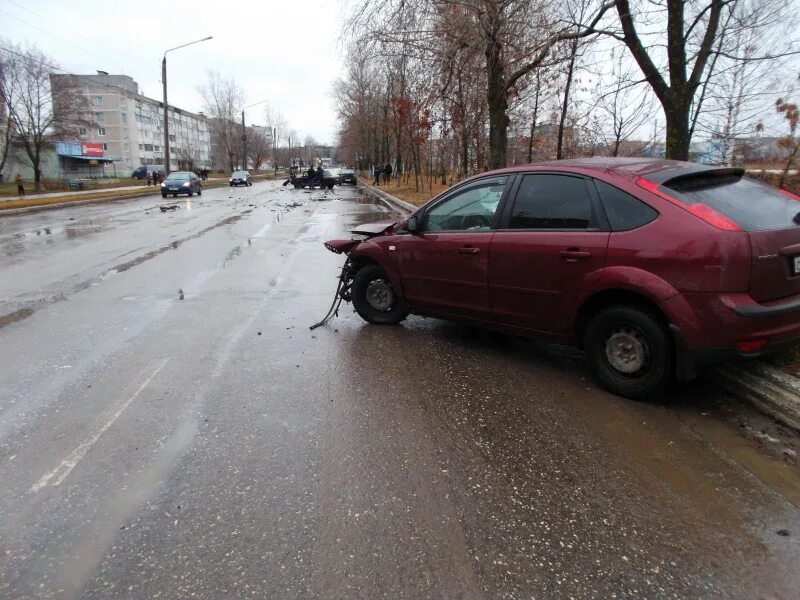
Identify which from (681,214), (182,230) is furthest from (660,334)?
(182,230)

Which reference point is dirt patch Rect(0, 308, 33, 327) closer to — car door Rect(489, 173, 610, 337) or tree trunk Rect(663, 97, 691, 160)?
car door Rect(489, 173, 610, 337)

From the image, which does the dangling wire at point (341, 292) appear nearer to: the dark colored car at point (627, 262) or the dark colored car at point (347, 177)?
the dark colored car at point (627, 262)

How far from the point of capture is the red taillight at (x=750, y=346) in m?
3.66

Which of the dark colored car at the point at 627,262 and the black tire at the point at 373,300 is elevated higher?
the dark colored car at the point at 627,262

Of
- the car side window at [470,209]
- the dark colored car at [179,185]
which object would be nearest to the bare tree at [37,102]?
the dark colored car at [179,185]

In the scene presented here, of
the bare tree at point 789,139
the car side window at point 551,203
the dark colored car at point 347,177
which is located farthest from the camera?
the dark colored car at point 347,177

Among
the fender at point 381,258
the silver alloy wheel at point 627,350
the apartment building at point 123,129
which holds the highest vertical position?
the apartment building at point 123,129

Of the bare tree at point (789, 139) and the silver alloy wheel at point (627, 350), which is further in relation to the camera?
the bare tree at point (789, 139)

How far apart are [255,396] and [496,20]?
33.2ft

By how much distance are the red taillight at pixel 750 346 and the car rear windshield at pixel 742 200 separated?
2.43 ft

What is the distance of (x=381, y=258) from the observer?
6.09m

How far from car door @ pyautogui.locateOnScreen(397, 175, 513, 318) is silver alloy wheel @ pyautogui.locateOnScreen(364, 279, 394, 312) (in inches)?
17.4

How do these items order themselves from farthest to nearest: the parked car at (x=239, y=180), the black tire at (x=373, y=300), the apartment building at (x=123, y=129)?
1. the apartment building at (x=123, y=129)
2. the parked car at (x=239, y=180)
3. the black tire at (x=373, y=300)

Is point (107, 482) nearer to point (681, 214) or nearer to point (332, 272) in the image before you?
point (681, 214)
